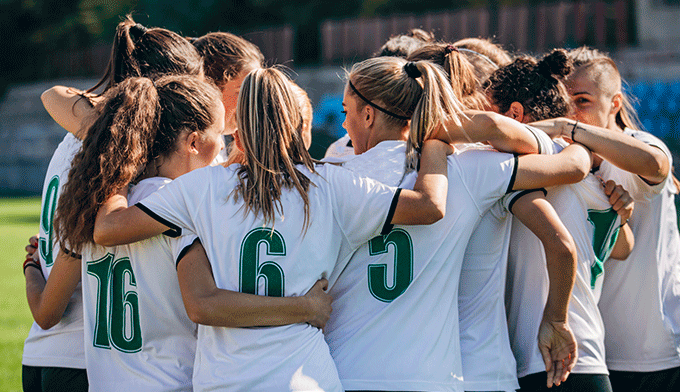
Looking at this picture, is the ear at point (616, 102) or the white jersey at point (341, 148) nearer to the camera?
the ear at point (616, 102)

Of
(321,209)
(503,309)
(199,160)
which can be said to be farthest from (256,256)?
(503,309)

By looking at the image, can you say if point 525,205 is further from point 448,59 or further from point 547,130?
point 448,59

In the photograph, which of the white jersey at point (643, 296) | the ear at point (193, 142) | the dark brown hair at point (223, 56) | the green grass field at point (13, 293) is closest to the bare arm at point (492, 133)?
the white jersey at point (643, 296)

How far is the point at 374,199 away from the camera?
2.18 metres

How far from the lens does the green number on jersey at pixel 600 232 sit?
8.90 feet

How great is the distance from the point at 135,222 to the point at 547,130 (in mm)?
1657

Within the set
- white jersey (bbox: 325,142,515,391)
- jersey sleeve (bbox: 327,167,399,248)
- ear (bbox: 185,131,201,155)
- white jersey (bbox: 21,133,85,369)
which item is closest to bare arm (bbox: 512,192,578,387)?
white jersey (bbox: 325,142,515,391)

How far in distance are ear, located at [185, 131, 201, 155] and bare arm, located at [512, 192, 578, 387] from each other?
1239mm

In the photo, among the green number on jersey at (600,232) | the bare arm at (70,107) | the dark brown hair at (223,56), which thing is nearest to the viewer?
the green number on jersey at (600,232)

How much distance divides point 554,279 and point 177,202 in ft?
4.59

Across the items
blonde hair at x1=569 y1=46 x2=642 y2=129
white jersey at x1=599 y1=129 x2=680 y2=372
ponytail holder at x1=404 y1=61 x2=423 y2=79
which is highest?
ponytail holder at x1=404 y1=61 x2=423 y2=79

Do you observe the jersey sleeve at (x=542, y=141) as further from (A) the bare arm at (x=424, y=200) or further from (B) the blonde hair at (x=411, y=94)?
(A) the bare arm at (x=424, y=200)

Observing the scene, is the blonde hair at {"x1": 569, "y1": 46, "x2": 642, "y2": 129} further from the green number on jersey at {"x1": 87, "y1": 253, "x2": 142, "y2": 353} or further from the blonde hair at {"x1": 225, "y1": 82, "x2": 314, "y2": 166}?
the green number on jersey at {"x1": 87, "y1": 253, "x2": 142, "y2": 353}

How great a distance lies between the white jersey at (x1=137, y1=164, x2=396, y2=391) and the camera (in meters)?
2.06
